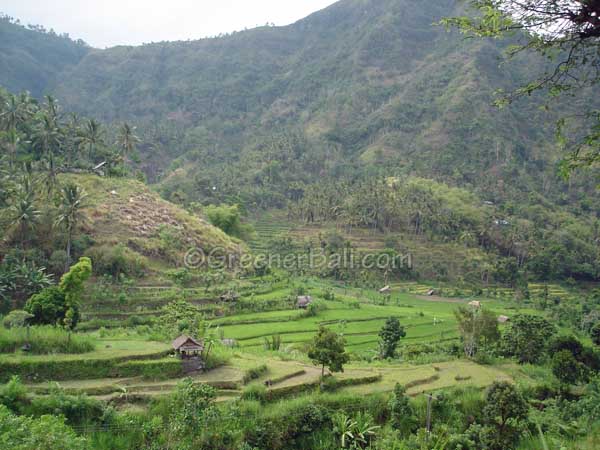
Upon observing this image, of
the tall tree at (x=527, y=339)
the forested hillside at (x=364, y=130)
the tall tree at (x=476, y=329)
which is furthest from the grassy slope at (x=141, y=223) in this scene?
the tall tree at (x=527, y=339)

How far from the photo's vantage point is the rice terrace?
44.9ft

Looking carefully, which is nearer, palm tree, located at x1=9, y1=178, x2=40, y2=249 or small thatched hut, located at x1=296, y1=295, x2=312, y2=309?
palm tree, located at x1=9, y1=178, x2=40, y2=249

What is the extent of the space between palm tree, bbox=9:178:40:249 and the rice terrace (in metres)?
0.20

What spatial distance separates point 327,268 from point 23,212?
36027 mm

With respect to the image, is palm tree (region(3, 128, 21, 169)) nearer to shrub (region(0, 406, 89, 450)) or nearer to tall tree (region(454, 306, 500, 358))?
shrub (region(0, 406, 89, 450))

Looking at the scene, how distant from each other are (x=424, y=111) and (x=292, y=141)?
35.9m

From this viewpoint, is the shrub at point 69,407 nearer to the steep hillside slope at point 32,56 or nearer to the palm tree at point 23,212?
the palm tree at point 23,212

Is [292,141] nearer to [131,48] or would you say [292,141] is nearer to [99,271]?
[99,271]

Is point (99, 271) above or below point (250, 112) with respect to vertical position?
below

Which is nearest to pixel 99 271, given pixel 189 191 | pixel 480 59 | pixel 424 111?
pixel 189 191

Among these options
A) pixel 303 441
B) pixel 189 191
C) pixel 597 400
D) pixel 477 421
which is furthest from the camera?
pixel 189 191

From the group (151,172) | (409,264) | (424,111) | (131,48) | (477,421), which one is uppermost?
(131,48)

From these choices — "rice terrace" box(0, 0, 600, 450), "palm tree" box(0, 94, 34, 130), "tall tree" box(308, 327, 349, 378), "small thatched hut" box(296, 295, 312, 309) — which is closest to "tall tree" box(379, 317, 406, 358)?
"rice terrace" box(0, 0, 600, 450)

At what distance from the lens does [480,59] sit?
419ft
